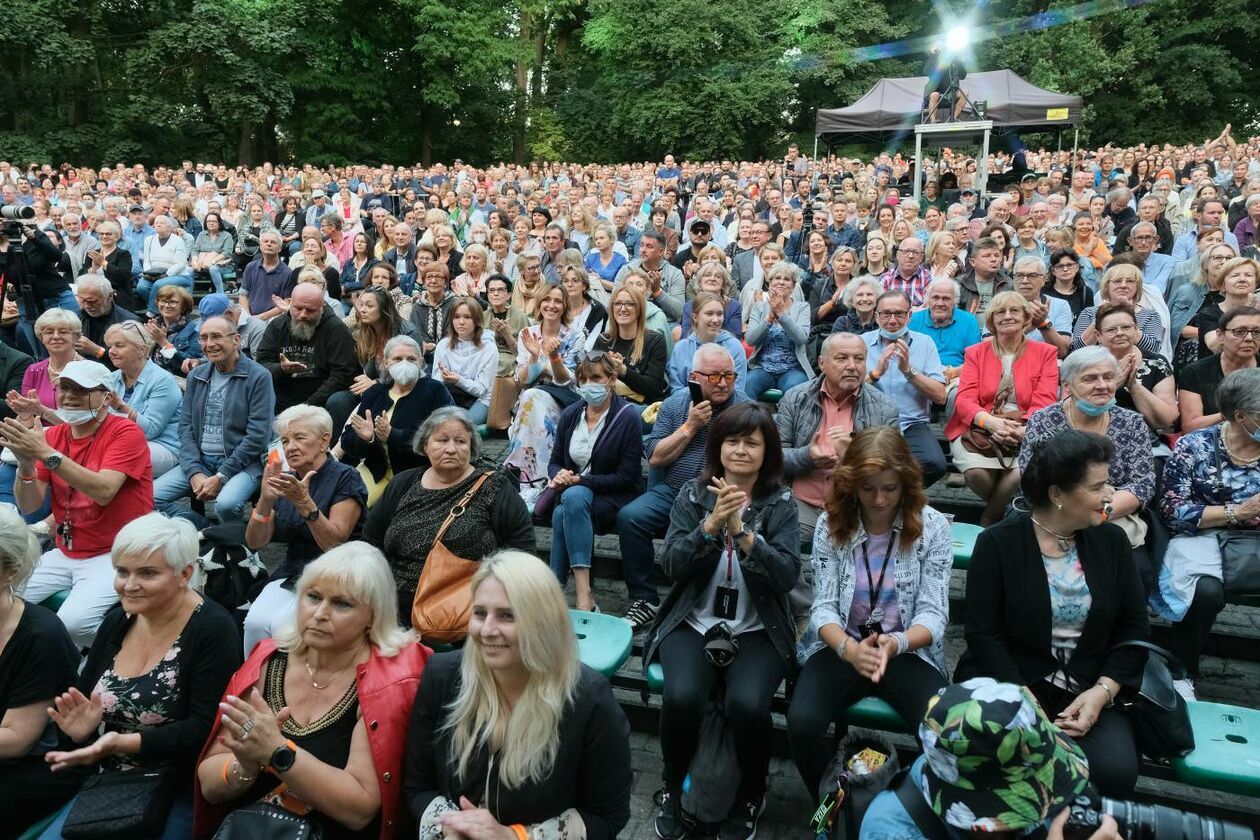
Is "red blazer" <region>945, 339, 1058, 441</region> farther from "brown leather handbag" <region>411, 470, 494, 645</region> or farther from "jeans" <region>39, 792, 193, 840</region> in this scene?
"jeans" <region>39, 792, 193, 840</region>

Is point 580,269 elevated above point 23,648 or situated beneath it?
elevated above

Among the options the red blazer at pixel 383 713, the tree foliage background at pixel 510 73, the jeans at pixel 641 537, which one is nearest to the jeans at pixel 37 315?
the jeans at pixel 641 537

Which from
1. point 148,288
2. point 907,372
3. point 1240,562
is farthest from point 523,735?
point 148,288

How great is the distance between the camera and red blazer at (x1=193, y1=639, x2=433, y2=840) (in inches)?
93.9

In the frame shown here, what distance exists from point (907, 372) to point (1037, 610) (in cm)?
200

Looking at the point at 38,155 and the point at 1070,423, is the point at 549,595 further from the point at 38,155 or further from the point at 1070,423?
the point at 38,155

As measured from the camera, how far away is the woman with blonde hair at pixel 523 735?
221cm

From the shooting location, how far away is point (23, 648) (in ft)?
8.71

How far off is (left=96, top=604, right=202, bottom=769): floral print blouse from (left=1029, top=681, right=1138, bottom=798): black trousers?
A: 8.67 ft

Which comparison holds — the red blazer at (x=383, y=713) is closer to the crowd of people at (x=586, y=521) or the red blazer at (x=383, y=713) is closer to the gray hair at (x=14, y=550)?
the crowd of people at (x=586, y=521)

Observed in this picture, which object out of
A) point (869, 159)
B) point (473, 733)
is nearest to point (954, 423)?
point (473, 733)

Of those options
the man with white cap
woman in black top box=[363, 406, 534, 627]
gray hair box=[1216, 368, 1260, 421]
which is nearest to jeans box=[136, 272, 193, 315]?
the man with white cap

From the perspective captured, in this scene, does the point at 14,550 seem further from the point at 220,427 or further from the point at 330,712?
the point at 220,427

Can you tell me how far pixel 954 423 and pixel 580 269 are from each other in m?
2.74
